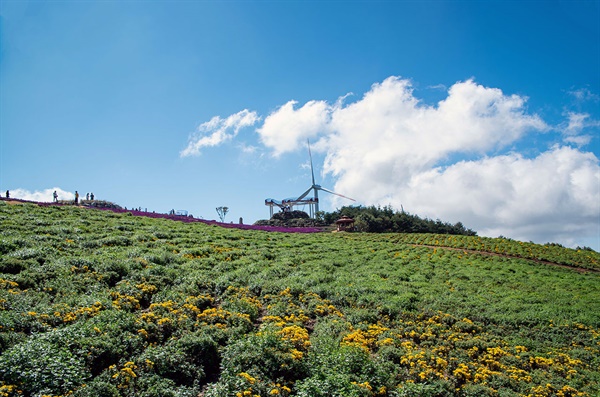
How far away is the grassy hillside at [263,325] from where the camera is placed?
31.4ft

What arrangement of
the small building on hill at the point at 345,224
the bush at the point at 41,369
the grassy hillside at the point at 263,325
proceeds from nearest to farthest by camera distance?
the bush at the point at 41,369
the grassy hillside at the point at 263,325
the small building on hill at the point at 345,224

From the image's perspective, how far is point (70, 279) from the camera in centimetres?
1464

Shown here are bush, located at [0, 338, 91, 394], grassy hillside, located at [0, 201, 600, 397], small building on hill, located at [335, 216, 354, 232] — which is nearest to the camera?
bush, located at [0, 338, 91, 394]

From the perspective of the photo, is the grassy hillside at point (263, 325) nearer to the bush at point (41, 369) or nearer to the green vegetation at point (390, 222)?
the bush at point (41, 369)

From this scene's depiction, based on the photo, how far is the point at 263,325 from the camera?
42.9 feet

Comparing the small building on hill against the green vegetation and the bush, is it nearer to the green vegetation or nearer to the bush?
the green vegetation

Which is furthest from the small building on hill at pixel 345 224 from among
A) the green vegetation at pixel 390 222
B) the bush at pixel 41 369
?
the bush at pixel 41 369

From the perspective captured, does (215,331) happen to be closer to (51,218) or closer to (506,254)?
(51,218)

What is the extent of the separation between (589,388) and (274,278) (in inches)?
492

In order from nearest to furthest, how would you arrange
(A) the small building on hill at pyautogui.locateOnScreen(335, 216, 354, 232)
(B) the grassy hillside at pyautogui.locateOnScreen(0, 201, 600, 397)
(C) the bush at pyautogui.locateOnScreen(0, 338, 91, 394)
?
(C) the bush at pyautogui.locateOnScreen(0, 338, 91, 394) → (B) the grassy hillside at pyautogui.locateOnScreen(0, 201, 600, 397) → (A) the small building on hill at pyautogui.locateOnScreen(335, 216, 354, 232)

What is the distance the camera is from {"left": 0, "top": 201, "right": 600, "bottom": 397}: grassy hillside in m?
9.57

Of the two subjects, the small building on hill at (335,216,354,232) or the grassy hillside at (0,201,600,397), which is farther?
the small building on hill at (335,216,354,232)

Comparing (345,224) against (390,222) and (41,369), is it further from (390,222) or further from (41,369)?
(41,369)

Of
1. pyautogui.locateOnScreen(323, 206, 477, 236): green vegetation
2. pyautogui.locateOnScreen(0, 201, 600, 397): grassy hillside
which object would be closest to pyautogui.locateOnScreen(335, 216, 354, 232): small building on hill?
pyautogui.locateOnScreen(323, 206, 477, 236): green vegetation
